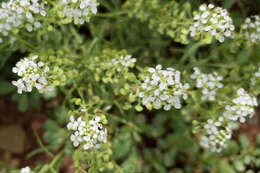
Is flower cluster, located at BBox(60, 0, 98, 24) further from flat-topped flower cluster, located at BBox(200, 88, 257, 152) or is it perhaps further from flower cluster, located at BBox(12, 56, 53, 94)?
flat-topped flower cluster, located at BBox(200, 88, 257, 152)

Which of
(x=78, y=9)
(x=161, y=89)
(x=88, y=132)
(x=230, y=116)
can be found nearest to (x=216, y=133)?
(x=230, y=116)

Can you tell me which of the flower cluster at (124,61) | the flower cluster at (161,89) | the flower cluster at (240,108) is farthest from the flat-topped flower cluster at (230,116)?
the flower cluster at (124,61)

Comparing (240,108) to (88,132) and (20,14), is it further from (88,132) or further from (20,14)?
(20,14)

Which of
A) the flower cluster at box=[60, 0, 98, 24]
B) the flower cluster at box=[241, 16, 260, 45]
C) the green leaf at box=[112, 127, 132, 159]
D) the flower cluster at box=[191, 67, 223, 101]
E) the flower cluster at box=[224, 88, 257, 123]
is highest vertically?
the flower cluster at box=[60, 0, 98, 24]

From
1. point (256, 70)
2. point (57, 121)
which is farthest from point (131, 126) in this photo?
point (256, 70)

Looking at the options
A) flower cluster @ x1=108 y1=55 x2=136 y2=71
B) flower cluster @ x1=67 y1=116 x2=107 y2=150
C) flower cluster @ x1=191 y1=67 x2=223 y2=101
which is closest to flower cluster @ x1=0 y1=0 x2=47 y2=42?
flower cluster @ x1=108 y1=55 x2=136 y2=71

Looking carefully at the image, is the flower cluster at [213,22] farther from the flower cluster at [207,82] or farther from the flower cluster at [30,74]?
the flower cluster at [30,74]
